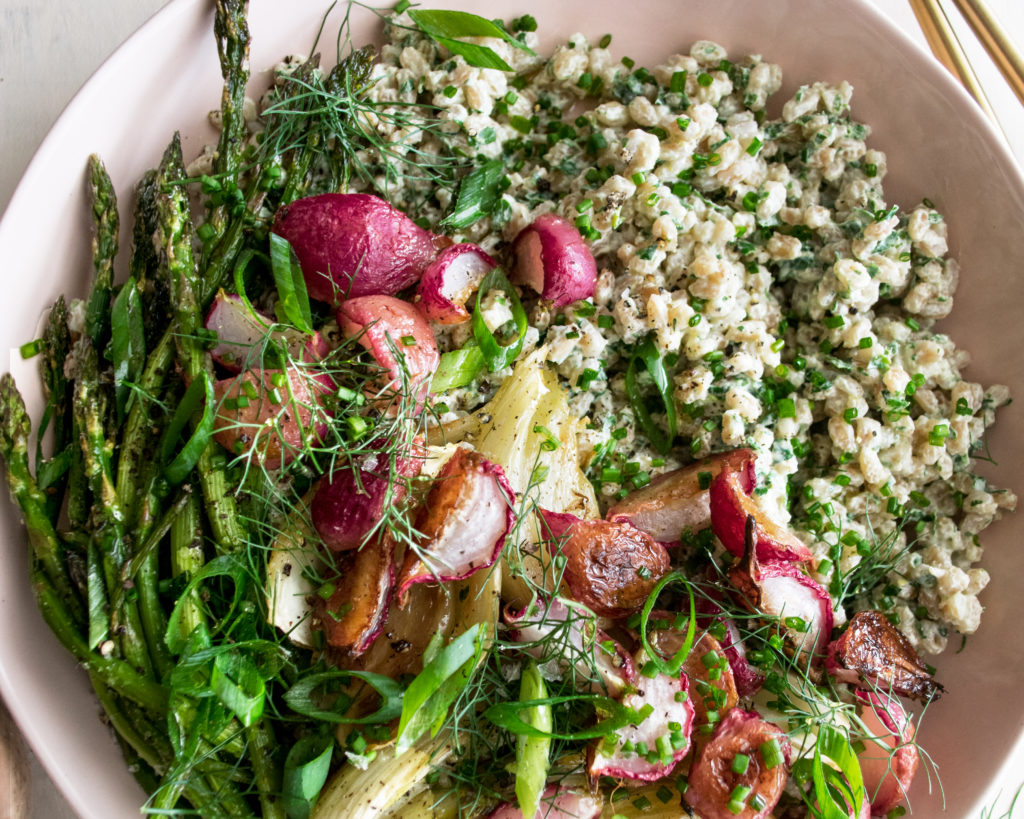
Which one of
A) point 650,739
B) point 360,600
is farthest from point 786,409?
point 360,600

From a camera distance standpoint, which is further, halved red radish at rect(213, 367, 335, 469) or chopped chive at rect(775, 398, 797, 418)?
chopped chive at rect(775, 398, 797, 418)

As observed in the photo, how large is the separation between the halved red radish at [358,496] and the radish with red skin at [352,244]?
0.42 meters

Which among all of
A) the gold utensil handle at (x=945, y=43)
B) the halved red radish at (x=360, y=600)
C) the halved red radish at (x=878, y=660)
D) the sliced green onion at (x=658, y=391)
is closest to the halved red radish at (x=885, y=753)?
the halved red radish at (x=878, y=660)

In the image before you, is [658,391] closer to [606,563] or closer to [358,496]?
[606,563]

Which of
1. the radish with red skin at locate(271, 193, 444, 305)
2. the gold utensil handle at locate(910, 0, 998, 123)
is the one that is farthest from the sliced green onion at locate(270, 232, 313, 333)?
the gold utensil handle at locate(910, 0, 998, 123)

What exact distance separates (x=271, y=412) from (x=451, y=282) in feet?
1.58

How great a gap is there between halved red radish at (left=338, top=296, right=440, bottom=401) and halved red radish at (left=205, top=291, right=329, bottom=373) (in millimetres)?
94

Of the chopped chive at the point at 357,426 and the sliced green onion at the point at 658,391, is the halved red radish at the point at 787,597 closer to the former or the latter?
the sliced green onion at the point at 658,391

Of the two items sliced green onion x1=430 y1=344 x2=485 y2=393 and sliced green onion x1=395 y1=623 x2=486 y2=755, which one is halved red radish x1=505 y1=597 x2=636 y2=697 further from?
sliced green onion x1=430 y1=344 x2=485 y2=393

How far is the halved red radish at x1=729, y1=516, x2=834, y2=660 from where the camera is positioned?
169 cm

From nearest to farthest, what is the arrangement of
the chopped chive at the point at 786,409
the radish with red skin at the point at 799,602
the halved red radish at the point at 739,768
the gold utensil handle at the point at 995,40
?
the halved red radish at the point at 739,768, the radish with red skin at the point at 799,602, the chopped chive at the point at 786,409, the gold utensil handle at the point at 995,40

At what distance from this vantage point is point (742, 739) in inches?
64.9

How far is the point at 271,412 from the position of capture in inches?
66.4

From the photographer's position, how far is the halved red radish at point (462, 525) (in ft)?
5.28
